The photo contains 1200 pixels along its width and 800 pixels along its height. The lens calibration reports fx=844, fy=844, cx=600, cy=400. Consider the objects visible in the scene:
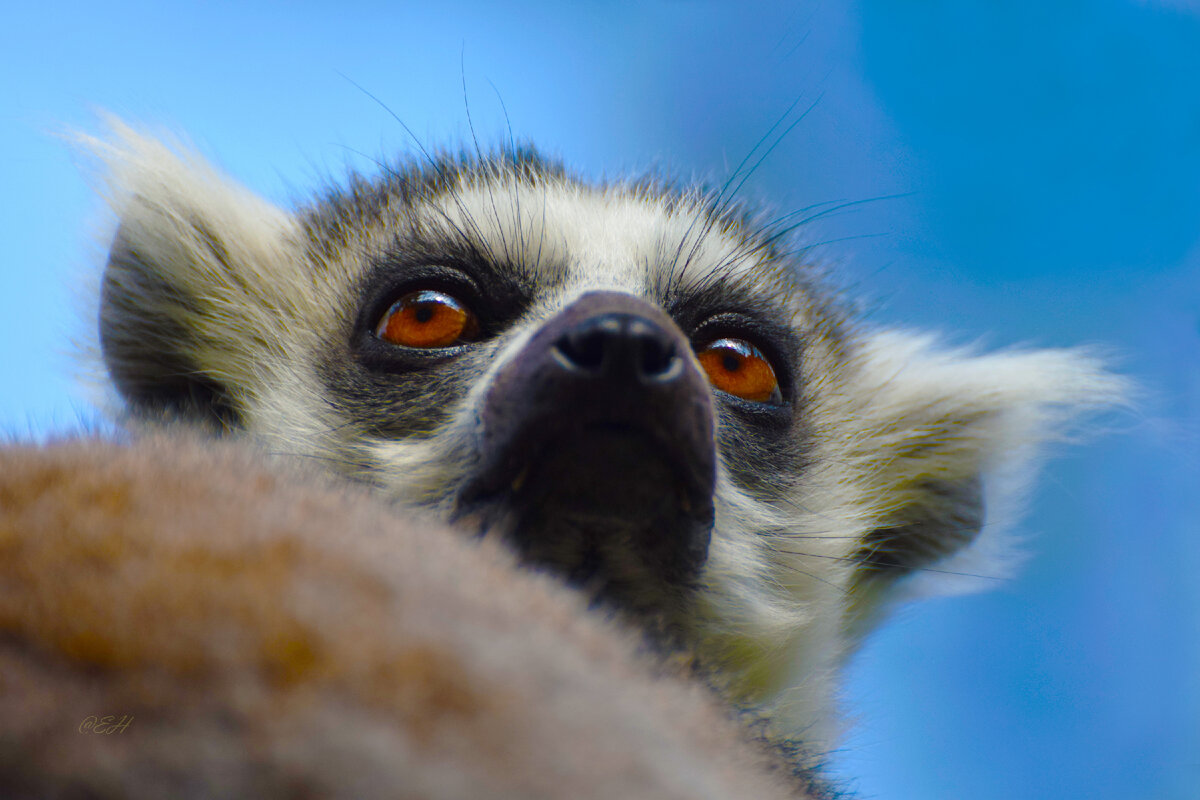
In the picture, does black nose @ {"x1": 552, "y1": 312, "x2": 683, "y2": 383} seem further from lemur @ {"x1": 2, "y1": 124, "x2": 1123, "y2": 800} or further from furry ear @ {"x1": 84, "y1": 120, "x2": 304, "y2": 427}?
furry ear @ {"x1": 84, "y1": 120, "x2": 304, "y2": 427}

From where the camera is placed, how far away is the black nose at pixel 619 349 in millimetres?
761

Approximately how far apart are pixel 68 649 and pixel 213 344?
1.05m

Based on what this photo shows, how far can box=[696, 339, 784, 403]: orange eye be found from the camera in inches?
44.5

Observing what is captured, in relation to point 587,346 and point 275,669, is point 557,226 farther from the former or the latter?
point 275,669

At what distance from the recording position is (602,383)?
77 cm

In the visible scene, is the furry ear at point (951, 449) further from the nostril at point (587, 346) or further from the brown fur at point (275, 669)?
the brown fur at point (275, 669)

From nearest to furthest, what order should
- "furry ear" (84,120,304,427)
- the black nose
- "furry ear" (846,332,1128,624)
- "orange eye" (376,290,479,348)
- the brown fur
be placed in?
the brown fur, the black nose, "orange eye" (376,290,479,348), "furry ear" (84,120,304,427), "furry ear" (846,332,1128,624)

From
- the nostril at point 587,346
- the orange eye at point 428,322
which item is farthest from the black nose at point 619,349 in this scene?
the orange eye at point 428,322

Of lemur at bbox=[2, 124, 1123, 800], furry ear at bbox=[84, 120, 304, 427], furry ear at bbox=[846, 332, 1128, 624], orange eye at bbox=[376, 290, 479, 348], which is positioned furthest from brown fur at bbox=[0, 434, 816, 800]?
furry ear at bbox=[846, 332, 1128, 624]

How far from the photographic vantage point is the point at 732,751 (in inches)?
17.2

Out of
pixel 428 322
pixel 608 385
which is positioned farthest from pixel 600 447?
pixel 428 322

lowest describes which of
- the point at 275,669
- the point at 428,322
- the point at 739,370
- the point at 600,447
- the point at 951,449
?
the point at 275,669

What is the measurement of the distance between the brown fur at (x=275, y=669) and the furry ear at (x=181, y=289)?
89cm

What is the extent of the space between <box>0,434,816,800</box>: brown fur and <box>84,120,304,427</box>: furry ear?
89 centimetres
